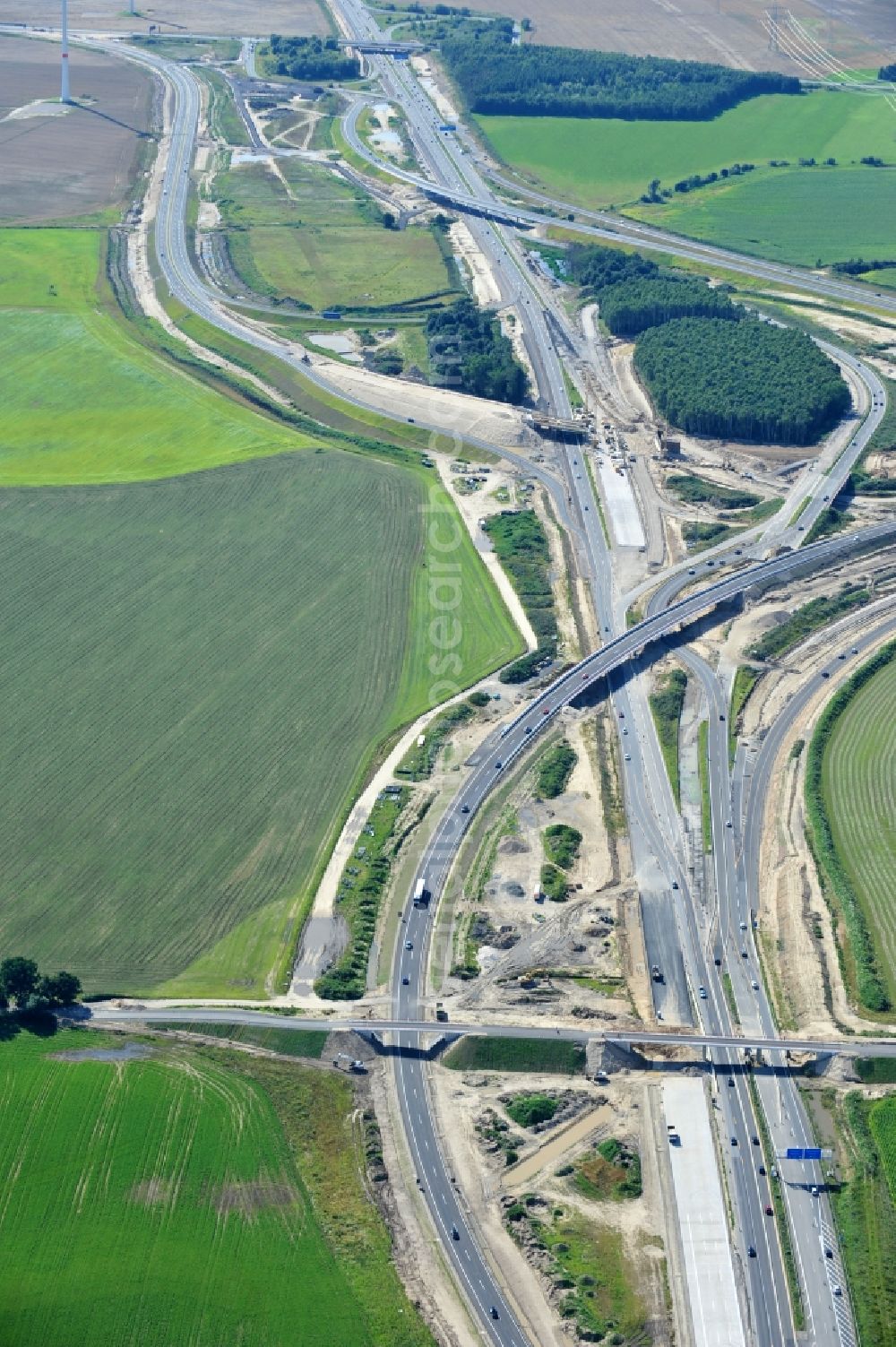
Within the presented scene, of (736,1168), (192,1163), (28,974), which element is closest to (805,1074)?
(736,1168)

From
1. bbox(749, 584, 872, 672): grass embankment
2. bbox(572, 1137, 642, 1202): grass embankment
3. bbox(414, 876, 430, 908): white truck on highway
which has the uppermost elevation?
bbox(749, 584, 872, 672): grass embankment

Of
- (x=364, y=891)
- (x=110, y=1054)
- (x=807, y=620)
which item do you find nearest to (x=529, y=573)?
(x=807, y=620)

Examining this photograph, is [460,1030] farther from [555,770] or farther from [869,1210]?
[555,770]

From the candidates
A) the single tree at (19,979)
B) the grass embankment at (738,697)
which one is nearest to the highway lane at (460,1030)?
the single tree at (19,979)

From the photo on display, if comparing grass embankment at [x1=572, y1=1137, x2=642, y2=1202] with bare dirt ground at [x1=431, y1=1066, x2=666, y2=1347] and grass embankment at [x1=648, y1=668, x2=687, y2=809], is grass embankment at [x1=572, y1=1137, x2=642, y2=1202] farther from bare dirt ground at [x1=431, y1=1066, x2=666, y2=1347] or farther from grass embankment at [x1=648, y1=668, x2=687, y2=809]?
grass embankment at [x1=648, y1=668, x2=687, y2=809]

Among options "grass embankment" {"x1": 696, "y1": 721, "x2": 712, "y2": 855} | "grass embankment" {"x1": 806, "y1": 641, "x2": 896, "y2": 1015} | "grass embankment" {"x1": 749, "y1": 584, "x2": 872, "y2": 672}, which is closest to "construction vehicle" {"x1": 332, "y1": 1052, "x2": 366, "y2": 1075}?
"grass embankment" {"x1": 806, "y1": 641, "x2": 896, "y2": 1015}

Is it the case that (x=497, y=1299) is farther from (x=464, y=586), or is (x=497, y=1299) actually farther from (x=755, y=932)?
(x=464, y=586)
